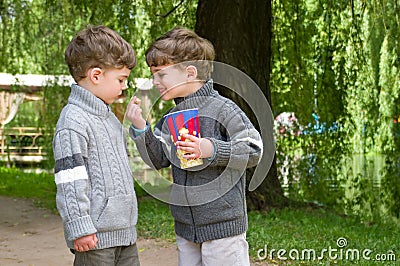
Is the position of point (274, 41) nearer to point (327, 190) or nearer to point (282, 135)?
point (282, 135)

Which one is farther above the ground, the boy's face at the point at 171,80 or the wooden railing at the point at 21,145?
the boy's face at the point at 171,80

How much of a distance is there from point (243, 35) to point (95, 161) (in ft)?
11.4

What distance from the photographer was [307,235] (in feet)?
15.5

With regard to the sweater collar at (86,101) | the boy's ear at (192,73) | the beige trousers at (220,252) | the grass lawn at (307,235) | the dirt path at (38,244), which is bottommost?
the dirt path at (38,244)

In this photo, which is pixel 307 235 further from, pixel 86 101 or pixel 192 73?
pixel 86 101

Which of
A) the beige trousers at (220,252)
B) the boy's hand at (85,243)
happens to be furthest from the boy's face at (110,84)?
the beige trousers at (220,252)

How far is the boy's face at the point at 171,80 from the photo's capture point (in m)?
2.45

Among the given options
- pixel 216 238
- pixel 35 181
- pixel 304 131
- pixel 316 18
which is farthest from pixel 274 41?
pixel 216 238

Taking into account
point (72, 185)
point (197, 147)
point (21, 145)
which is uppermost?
point (197, 147)

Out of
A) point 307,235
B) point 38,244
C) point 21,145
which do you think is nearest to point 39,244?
point 38,244

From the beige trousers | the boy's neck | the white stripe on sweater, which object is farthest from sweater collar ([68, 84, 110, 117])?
the beige trousers

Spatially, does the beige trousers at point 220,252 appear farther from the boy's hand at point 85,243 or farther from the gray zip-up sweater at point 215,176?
the boy's hand at point 85,243

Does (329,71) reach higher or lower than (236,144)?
higher

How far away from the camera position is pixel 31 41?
7789 millimetres
